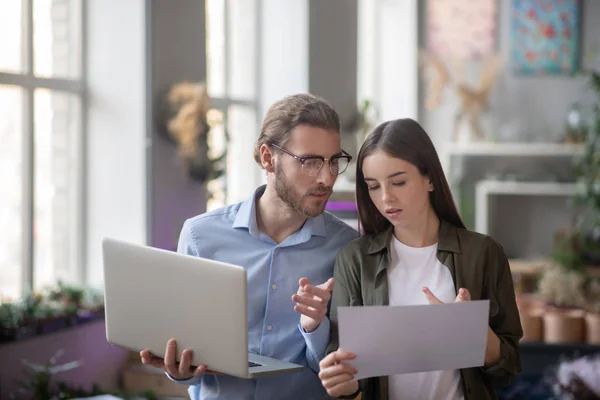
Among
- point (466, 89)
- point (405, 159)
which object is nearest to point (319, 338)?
point (405, 159)

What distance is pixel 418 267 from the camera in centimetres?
218

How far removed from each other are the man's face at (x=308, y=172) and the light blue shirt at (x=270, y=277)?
0.12 meters

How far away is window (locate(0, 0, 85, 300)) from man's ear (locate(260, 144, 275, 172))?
2.00 m

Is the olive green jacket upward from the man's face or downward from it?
downward

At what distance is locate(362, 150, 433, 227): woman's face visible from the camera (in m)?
2.12

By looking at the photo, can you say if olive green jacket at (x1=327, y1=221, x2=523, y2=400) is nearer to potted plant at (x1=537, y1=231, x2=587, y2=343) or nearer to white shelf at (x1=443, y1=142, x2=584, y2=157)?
potted plant at (x1=537, y1=231, x2=587, y2=343)

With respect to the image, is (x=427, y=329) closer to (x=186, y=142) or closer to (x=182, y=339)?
(x=182, y=339)

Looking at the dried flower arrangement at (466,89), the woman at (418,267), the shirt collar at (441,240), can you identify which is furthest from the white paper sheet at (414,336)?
the dried flower arrangement at (466,89)

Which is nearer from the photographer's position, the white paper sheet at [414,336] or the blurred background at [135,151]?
the white paper sheet at [414,336]

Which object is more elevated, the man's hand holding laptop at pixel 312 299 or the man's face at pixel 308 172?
the man's face at pixel 308 172

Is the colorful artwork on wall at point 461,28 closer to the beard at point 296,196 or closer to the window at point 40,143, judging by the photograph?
the window at point 40,143

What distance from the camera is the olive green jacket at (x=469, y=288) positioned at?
83.1 inches

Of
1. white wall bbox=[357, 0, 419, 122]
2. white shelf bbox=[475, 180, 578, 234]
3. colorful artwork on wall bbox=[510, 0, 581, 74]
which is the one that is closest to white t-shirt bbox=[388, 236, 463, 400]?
white shelf bbox=[475, 180, 578, 234]

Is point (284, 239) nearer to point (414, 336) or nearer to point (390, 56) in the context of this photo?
point (414, 336)
